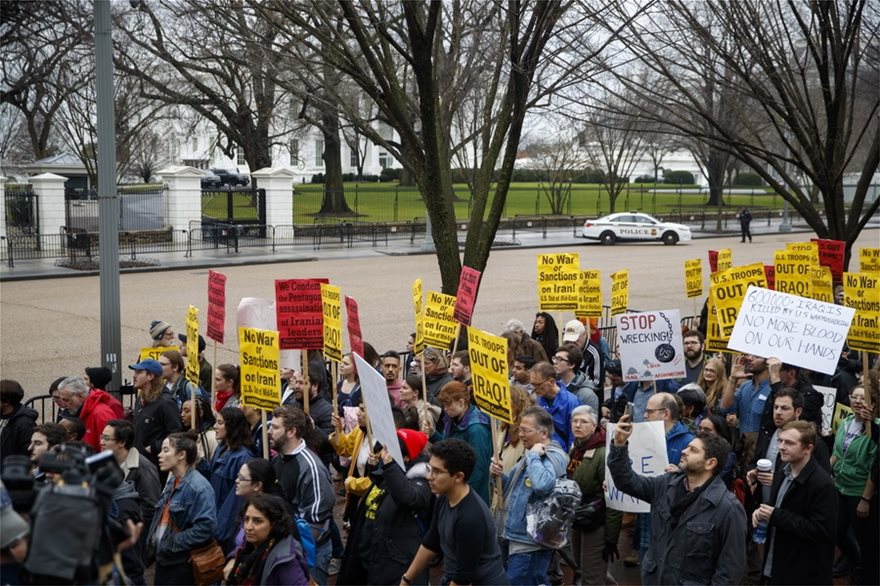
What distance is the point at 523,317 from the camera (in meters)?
21.6

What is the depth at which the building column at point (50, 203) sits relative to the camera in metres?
34.2

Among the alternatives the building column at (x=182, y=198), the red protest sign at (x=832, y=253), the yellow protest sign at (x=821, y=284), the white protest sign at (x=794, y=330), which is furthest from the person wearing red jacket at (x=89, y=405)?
the building column at (x=182, y=198)

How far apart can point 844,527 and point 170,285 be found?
22.2 m

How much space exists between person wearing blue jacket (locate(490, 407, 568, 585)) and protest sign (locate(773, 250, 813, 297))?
20.7ft

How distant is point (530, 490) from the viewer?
6.24 m

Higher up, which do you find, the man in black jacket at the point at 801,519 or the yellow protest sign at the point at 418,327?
the yellow protest sign at the point at 418,327

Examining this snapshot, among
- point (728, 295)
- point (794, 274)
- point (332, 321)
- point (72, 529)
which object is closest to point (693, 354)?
A: point (728, 295)

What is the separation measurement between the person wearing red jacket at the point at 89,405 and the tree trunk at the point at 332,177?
31.0 m

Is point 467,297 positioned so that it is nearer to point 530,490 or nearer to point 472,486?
point 472,486

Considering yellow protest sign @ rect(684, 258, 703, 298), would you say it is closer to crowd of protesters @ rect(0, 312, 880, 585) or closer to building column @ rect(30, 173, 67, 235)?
crowd of protesters @ rect(0, 312, 880, 585)

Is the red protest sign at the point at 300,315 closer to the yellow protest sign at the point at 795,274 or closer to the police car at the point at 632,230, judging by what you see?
the yellow protest sign at the point at 795,274

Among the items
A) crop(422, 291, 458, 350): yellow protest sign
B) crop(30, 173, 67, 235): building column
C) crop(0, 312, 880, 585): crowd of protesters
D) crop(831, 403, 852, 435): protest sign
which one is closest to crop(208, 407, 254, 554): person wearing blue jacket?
crop(0, 312, 880, 585): crowd of protesters

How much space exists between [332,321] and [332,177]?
43.9 meters

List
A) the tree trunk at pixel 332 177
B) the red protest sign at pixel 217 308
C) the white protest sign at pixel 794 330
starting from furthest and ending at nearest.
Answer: the tree trunk at pixel 332 177
the red protest sign at pixel 217 308
the white protest sign at pixel 794 330
